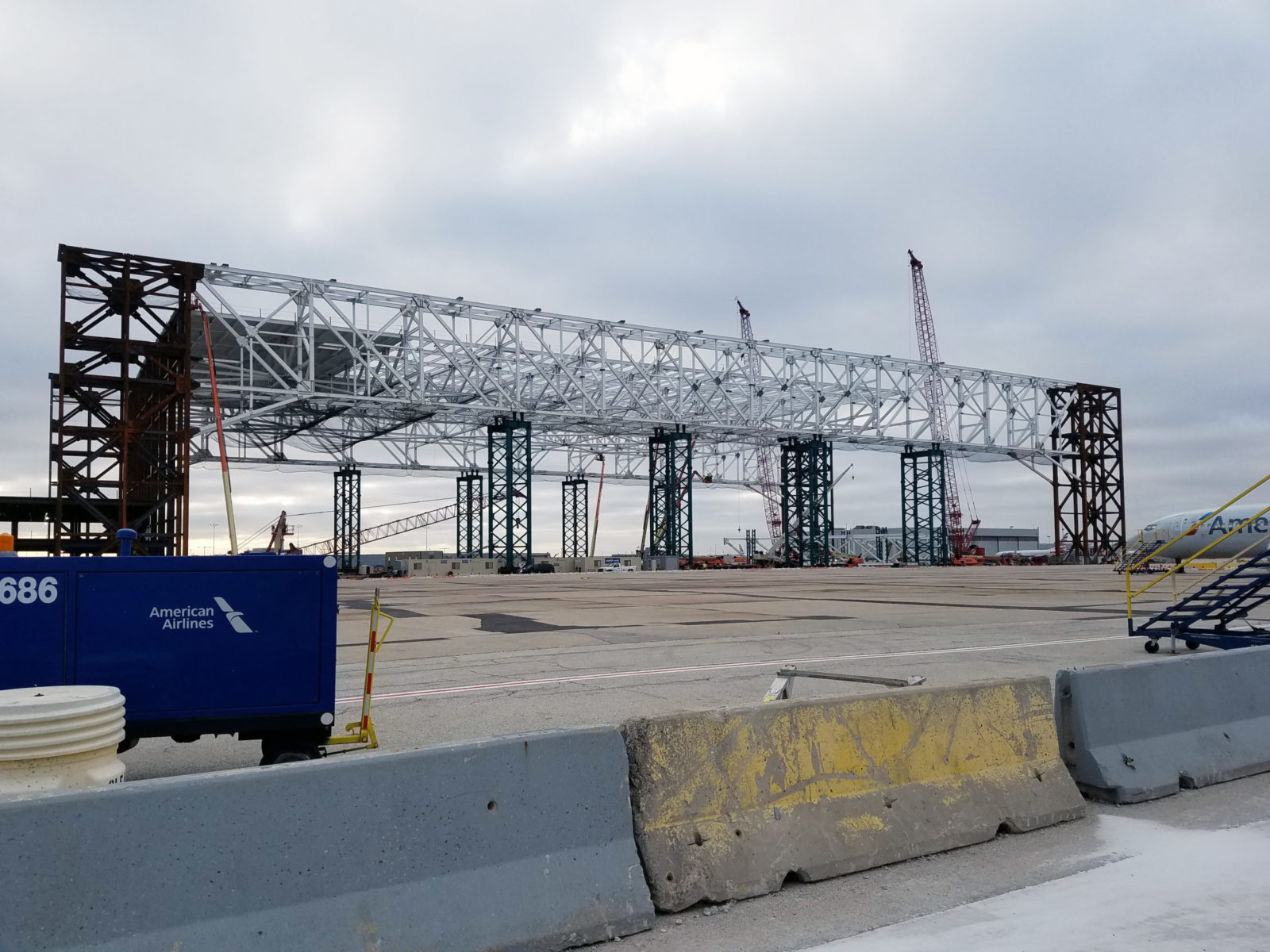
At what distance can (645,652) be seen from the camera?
48.1ft

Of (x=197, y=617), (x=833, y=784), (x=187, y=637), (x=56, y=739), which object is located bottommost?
(x=833, y=784)

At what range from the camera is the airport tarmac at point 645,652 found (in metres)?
9.23

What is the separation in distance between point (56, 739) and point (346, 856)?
6.15ft

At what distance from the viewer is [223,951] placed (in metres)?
3.60

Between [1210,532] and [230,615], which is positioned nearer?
[230,615]

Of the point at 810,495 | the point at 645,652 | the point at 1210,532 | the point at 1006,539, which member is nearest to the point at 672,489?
the point at 810,495

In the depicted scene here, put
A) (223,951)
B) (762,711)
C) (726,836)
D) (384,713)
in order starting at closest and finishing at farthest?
(223,951), (726,836), (762,711), (384,713)

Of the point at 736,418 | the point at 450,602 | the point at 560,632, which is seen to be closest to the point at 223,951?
the point at 560,632

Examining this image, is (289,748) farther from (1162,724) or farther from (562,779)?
(1162,724)

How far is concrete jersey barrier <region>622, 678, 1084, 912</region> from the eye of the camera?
4.80 meters

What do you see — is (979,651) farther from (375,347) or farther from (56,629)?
(375,347)

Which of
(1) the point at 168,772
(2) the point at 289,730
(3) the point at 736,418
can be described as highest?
(3) the point at 736,418

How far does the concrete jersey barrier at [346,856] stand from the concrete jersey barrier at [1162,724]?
3.67 m

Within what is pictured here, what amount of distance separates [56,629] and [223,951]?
11.1ft
